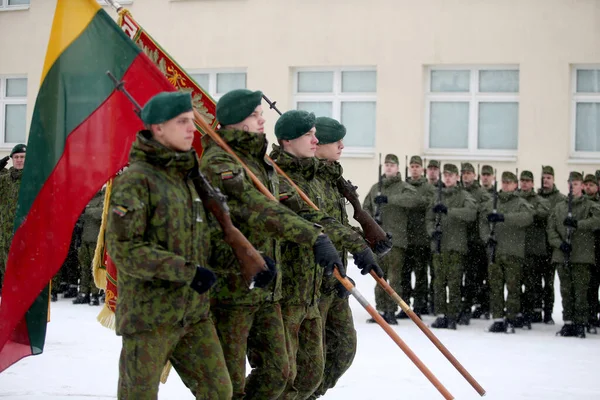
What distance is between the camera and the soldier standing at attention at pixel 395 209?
12812 mm

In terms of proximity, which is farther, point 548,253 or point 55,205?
point 548,253

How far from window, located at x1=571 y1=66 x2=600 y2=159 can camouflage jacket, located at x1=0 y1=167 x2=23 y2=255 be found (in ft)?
32.7

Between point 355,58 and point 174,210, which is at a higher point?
point 355,58

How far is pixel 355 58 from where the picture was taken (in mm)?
19688

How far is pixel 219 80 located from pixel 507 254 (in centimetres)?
1014

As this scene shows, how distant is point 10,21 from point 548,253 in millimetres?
14809

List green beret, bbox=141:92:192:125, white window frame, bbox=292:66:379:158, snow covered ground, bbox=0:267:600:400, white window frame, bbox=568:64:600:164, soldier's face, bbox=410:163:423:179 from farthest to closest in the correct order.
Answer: white window frame, bbox=292:66:379:158 → white window frame, bbox=568:64:600:164 → soldier's face, bbox=410:163:423:179 → snow covered ground, bbox=0:267:600:400 → green beret, bbox=141:92:192:125

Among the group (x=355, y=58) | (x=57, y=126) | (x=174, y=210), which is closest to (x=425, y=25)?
(x=355, y=58)

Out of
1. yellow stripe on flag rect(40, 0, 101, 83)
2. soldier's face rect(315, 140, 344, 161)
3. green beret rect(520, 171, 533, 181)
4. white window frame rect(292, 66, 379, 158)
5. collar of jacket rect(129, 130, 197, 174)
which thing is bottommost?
green beret rect(520, 171, 533, 181)

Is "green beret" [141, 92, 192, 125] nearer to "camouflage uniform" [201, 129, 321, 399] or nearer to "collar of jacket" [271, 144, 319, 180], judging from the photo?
"camouflage uniform" [201, 129, 321, 399]

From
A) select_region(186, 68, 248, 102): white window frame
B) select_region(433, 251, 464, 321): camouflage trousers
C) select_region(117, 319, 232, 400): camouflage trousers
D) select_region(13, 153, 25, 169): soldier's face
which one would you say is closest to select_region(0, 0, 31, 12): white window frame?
select_region(186, 68, 248, 102): white window frame

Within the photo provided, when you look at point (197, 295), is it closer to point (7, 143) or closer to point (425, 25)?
point (425, 25)

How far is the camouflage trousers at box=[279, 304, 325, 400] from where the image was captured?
6.16m

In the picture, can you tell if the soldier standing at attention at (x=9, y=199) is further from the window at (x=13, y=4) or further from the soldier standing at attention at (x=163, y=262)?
the window at (x=13, y=4)
